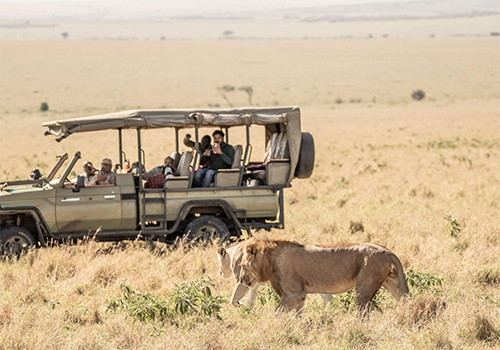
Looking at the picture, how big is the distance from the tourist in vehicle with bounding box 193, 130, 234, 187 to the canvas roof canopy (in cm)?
40

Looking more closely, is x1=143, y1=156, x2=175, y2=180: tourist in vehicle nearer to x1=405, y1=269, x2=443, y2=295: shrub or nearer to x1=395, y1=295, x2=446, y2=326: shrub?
x1=405, y1=269, x2=443, y2=295: shrub

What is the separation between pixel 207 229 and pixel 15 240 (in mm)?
2618

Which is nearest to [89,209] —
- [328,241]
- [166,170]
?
[166,170]

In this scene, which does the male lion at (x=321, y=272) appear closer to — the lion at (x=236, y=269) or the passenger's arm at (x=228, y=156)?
the lion at (x=236, y=269)

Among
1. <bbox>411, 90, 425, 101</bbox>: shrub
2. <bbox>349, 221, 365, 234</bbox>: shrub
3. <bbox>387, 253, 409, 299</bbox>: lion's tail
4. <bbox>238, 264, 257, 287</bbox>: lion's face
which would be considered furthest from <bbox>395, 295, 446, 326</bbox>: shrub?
<bbox>411, 90, 425, 101</bbox>: shrub

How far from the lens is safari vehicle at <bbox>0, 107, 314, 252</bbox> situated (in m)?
10.7

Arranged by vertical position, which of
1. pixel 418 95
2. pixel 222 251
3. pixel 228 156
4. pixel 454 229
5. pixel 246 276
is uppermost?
pixel 228 156

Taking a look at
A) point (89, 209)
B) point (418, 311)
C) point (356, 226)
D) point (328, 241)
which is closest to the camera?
point (418, 311)

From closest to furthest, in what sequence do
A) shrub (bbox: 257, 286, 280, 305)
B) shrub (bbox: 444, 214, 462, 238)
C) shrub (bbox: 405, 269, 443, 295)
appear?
shrub (bbox: 257, 286, 280, 305), shrub (bbox: 405, 269, 443, 295), shrub (bbox: 444, 214, 462, 238)

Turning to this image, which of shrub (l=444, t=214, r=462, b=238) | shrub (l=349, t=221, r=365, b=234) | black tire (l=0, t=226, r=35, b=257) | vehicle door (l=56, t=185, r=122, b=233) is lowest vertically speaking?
shrub (l=349, t=221, r=365, b=234)

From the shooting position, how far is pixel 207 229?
450 inches

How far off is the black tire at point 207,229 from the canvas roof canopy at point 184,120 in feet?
4.17

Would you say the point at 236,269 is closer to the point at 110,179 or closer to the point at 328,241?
the point at 110,179

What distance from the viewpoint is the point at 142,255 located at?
35.1 feet
